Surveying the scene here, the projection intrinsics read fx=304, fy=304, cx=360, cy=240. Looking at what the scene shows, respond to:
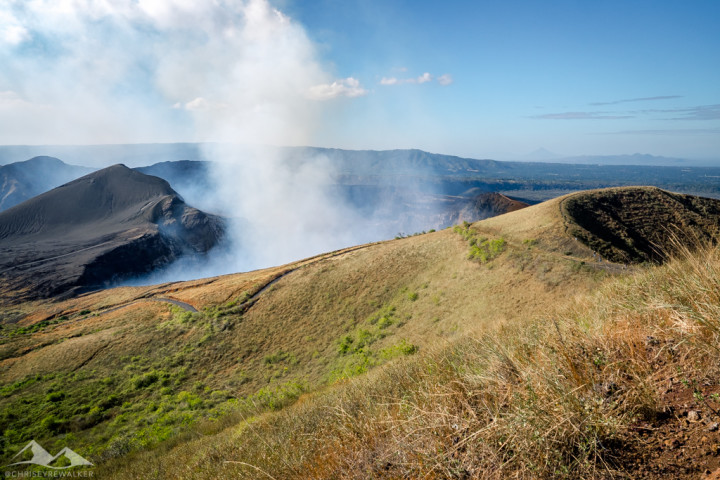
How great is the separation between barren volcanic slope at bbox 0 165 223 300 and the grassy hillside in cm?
2054

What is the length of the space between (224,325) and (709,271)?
30.6m

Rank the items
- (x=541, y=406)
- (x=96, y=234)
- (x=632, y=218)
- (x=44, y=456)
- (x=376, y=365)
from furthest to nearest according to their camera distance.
A: 1. (x=96, y=234)
2. (x=632, y=218)
3. (x=376, y=365)
4. (x=44, y=456)
5. (x=541, y=406)

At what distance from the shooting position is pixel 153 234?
3836 inches

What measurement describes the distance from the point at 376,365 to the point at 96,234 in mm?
115434

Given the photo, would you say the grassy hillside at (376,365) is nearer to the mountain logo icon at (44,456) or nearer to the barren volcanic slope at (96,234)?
the mountain logo icon at (44,456)

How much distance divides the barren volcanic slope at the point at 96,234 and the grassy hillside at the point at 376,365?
20.5 meters

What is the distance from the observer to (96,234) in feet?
313

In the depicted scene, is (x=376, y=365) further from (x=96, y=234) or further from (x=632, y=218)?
(x=96, y=234)

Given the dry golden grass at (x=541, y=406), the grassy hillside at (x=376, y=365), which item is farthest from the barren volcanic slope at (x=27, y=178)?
the dry golden grass at (x=541, y=406)

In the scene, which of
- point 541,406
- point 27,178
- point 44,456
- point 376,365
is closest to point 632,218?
point 376,365

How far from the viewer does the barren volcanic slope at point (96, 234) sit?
231 ft

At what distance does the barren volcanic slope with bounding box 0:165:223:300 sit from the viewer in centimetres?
7038

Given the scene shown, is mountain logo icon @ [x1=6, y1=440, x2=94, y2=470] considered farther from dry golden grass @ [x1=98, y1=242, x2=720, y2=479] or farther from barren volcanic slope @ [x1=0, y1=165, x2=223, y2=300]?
barren volcanic slope @ [x1=0, y1=165, x2=223, y2=300]

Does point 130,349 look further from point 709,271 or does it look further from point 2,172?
point 2,172
